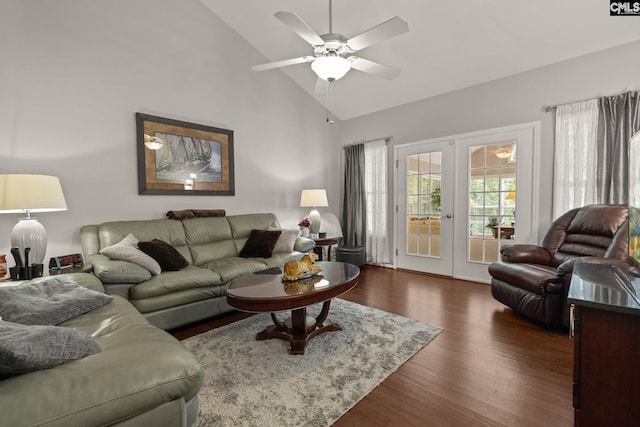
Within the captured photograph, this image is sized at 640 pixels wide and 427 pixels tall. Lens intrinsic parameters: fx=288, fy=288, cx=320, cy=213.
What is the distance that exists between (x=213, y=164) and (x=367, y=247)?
9.73 ft

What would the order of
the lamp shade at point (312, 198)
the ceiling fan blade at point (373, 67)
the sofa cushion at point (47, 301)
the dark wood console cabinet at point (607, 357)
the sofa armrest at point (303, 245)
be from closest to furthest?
the dark wood console cabinet at point (607, 357), the sofa cushion at point (47, 301), the ceiling fan blade at point (373, 67), the sofa armrest at point (303, 245), the lamp shade at point (312, 198)

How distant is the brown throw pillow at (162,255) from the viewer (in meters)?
2.76

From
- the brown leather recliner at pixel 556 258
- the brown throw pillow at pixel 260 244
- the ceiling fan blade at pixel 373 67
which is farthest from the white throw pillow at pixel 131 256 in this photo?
the brown leather recliner at pixel 556 258

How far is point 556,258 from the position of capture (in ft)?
9.91

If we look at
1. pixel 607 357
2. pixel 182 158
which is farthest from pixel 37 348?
pixel 182 158

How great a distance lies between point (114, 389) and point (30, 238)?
6.96 ft

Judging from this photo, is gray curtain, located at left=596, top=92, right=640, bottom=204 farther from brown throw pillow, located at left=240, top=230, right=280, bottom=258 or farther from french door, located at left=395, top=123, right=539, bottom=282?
brown throw pillow, located at left=240, top=230, right=280, bottom=258

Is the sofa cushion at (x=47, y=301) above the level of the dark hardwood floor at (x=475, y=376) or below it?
above

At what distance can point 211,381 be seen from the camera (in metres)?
1.85

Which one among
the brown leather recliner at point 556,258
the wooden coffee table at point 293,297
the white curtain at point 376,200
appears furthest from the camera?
the white curtain at point 376,200

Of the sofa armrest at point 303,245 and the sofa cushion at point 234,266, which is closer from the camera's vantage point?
the sofa cushion at point 234,266

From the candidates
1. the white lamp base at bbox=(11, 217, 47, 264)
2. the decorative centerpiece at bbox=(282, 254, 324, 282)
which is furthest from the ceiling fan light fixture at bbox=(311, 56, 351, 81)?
the white lamp base at bbox=(11, 217, 47, 264)

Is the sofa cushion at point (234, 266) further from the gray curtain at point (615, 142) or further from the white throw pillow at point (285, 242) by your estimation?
the gray curtain at point (615, 142)

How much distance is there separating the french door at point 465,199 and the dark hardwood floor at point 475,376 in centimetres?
115
